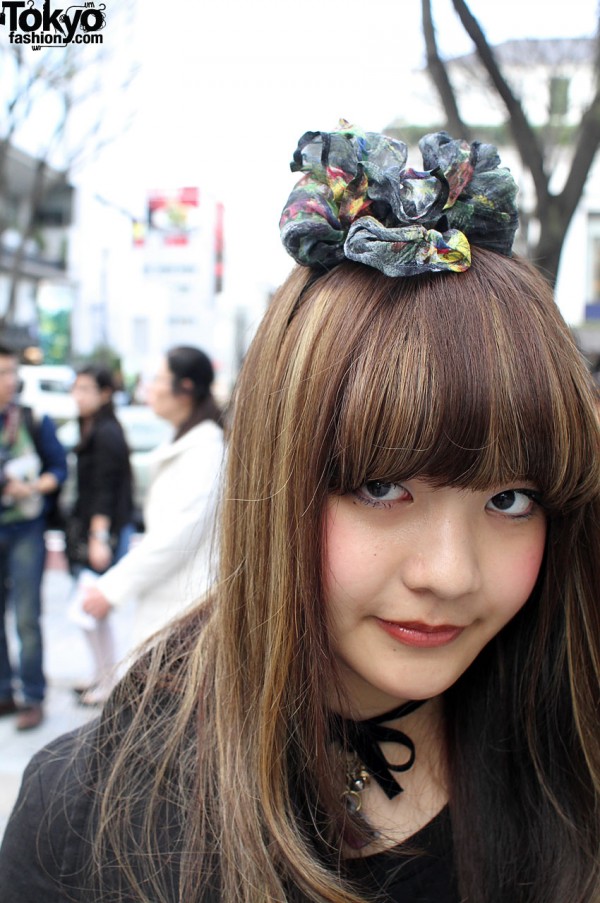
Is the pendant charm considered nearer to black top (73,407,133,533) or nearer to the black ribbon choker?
the black ribbon choker

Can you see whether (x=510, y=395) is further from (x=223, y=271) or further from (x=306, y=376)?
(x=223, y=271)

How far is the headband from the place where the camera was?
968mm

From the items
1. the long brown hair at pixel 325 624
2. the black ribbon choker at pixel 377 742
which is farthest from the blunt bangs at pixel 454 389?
the black ribbon choker at pixel 377 742

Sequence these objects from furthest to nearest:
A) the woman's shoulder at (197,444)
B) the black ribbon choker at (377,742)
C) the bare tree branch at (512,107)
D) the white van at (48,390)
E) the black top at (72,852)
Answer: the white van at (48,390), the woman's shoulder at (197,444), the bare tree branch at (512,107), the black ribbon choker at (377,742), the black top at (72,852)

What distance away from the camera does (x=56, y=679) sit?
4480 millimetres

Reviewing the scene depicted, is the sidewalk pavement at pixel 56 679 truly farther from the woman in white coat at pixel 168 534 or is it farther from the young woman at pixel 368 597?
the young woman at pixel 368 597

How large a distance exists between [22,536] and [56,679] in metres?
1.15

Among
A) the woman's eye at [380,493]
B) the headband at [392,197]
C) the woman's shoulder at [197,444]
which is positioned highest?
the headband at [392,197]

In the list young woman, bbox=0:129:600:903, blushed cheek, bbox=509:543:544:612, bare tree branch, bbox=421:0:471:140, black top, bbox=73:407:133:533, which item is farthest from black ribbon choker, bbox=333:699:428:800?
black top, bbox=73:407:133:533

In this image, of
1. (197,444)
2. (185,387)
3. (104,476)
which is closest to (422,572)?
(197,444)

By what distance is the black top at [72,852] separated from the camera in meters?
1.00

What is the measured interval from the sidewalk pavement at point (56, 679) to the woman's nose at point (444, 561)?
1.44 metres

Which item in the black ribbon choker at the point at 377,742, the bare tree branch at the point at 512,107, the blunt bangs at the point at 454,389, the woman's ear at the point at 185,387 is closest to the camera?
the blunt bangs at the point at 454,389

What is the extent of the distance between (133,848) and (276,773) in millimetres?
224
